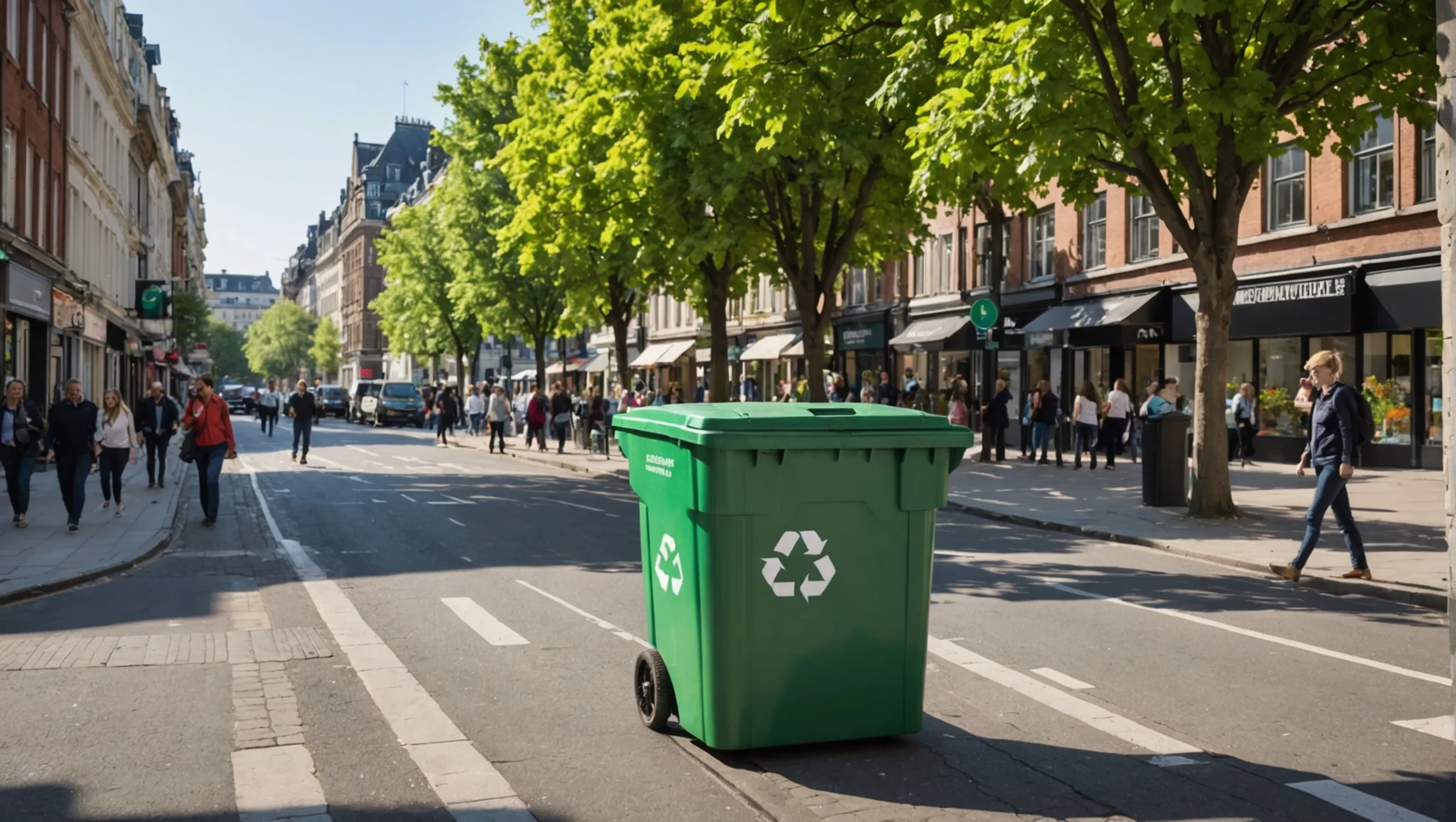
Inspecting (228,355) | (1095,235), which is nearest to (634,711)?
(1095,235)

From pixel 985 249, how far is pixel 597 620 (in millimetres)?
28357

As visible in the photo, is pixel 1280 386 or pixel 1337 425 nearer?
pixel 1337 425

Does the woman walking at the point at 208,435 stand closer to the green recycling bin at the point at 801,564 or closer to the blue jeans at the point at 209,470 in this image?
the blue jeans at the point at 209,470

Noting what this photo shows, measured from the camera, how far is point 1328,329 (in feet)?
78.4

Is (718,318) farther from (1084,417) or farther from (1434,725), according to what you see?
(1434,725)

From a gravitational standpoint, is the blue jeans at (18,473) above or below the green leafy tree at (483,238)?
below

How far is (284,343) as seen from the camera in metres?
143

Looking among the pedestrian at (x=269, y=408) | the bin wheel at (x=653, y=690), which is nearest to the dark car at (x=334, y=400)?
the pedestrian at (x=269, y=408)

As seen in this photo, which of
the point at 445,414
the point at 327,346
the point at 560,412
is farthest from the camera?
the point at 327,346

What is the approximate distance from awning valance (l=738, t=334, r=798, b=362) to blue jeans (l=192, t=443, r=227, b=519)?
30.7 m

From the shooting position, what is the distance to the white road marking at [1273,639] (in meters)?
7.50

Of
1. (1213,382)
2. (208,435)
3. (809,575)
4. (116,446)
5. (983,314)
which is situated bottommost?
(809,575)

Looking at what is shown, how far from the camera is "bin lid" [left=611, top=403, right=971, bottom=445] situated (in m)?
5.28

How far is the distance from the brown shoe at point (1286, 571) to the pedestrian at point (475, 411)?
3513cm
